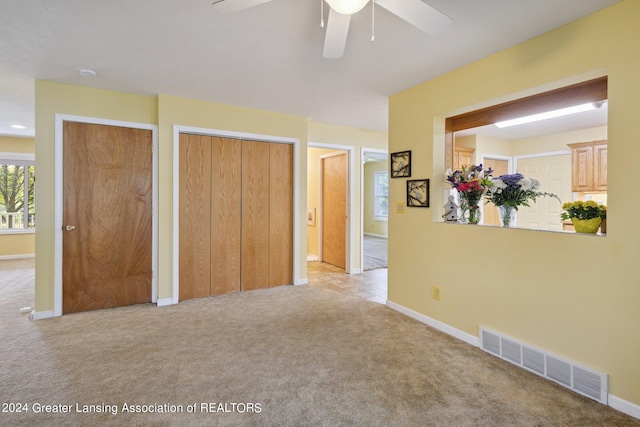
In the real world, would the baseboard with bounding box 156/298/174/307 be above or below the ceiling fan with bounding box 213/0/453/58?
below

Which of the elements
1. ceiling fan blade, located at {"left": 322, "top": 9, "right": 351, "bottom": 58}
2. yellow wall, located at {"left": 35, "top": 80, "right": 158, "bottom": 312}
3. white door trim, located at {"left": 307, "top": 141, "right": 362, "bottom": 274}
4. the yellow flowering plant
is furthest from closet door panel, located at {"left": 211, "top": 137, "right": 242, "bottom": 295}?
the yellow flowering plant

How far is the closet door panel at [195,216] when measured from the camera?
371cm

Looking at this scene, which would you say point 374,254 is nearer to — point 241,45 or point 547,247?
point 547,247

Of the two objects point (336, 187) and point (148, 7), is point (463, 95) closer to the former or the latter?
point (148, 7)

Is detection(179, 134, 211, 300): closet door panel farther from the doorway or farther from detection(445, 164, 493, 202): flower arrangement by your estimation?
detection(445, 164, 493, 202): flower arrangement

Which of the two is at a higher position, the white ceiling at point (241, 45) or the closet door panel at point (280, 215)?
the white ceiling at point (241, 45)

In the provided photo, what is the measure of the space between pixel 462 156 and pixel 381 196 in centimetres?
473

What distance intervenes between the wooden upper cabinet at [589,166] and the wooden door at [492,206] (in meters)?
1.05

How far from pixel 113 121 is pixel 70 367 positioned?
8.36 ft

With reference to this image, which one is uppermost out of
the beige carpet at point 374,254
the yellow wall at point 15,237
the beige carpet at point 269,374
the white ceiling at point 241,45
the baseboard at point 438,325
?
the white ceiling at point 241,45

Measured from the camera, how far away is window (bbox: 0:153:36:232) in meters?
6.11

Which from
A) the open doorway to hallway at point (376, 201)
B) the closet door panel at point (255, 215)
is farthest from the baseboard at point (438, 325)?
the open doorway to hallway at point (376, 201)

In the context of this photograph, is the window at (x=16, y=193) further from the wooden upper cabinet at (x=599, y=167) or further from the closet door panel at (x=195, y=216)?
the wooden upper cabinet at (x=599, y=167)

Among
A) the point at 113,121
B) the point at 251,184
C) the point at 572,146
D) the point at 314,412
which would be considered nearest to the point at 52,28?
the point at 113,121
